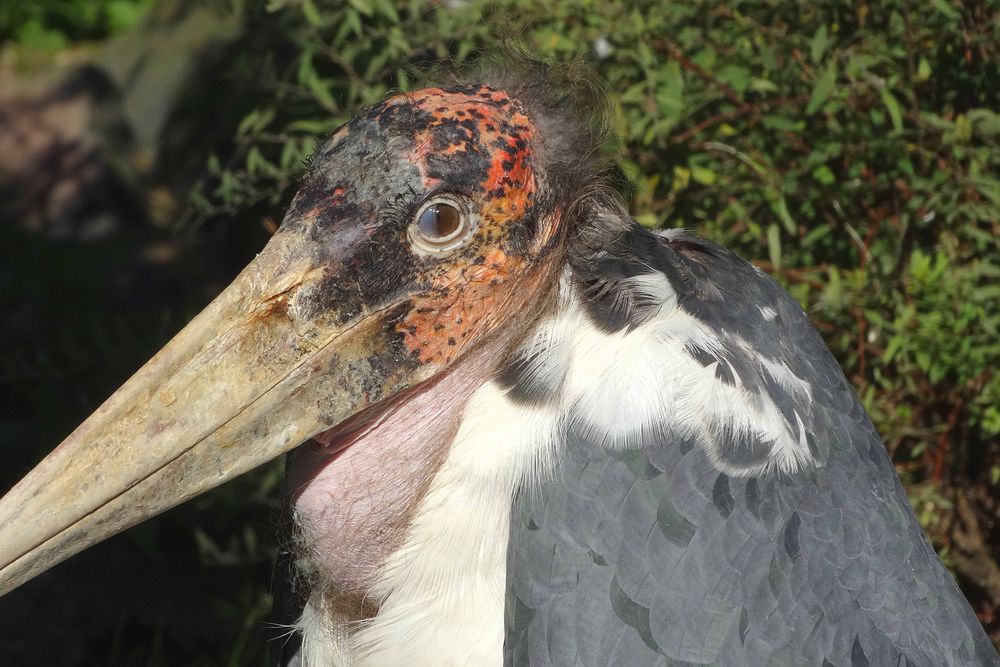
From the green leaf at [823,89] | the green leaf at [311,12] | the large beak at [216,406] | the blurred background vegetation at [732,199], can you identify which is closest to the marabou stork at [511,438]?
the large beak at [216,406]

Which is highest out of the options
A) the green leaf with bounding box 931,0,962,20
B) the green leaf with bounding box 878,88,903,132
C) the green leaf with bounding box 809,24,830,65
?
the green leaf with bounding box 931,0,962,20

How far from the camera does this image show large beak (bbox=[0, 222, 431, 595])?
1.82 meters

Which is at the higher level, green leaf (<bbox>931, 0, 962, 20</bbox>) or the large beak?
green leaf (<bbox>931, 0, 962, 20</bbox>)

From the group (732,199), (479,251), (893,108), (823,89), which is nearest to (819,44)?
(823,89)

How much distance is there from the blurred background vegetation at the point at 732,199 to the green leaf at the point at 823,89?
0.5 inches

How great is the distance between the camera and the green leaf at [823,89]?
2840 millimetres

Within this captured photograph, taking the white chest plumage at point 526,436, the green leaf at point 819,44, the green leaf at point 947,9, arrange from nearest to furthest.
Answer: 1. the white chest plumage at point 526,436
2. the green leaf at point 947,9
3. the green leaf at point 819,44

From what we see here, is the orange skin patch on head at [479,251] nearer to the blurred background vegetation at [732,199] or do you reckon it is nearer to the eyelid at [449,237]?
the eyelid at [449,237]

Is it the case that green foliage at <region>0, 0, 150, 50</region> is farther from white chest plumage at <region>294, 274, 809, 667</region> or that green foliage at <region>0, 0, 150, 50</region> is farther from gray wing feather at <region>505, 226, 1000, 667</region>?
gray wing feather at <region>505, 226, 1000, 667</region>

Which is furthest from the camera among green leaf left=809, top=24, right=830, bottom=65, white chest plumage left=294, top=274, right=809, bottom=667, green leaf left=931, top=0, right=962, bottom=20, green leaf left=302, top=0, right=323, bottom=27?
green leaf left=302, top=0, right=323, bottom=27

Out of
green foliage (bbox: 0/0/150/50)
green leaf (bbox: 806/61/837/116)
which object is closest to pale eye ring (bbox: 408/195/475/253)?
green leaf (bbox: 806/61/837/116)

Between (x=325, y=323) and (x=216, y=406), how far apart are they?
226 millimetres

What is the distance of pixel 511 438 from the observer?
76.3 inches

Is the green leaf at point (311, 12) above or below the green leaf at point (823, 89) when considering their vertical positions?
below
